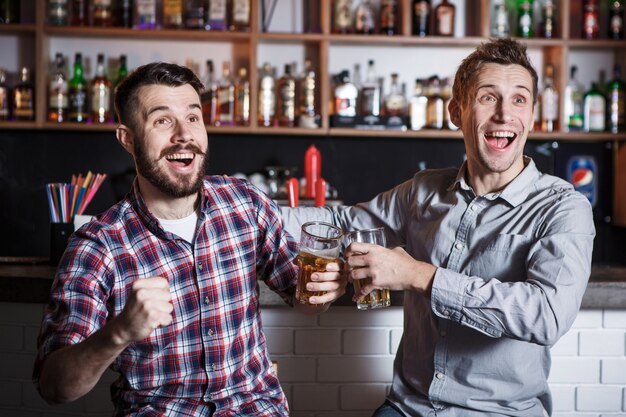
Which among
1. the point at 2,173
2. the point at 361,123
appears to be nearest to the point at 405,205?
the point at 361,123

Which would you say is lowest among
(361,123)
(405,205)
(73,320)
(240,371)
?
(240,371)

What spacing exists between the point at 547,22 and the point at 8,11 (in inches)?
103

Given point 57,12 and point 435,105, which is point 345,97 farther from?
point 57,12

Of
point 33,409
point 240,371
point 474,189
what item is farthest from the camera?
point 33,409

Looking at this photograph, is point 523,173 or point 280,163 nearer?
point 523,173

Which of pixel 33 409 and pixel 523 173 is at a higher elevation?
pixel 523 173

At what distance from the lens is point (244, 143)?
12.3ft

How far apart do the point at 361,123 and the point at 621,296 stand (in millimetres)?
1840

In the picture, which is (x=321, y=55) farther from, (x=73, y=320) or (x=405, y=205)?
(x=73, y=320)

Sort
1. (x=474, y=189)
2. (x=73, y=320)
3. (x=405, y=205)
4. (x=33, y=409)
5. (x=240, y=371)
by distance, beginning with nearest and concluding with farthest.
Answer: (x=73, y=320) → (x=240, y=371) → (x=474, y=189) → (x=405, y=205) → (x=33, y=409)

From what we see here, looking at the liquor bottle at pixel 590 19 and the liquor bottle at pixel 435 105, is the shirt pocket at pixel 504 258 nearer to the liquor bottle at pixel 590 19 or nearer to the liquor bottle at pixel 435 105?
the liquor bottle at pixel 435 105

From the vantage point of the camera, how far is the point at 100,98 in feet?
11.5

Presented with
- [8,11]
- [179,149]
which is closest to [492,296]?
[179,149]

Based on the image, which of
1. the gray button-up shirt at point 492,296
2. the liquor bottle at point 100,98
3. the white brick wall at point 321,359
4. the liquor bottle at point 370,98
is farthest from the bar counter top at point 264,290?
the liquor bottle at point 370,98
